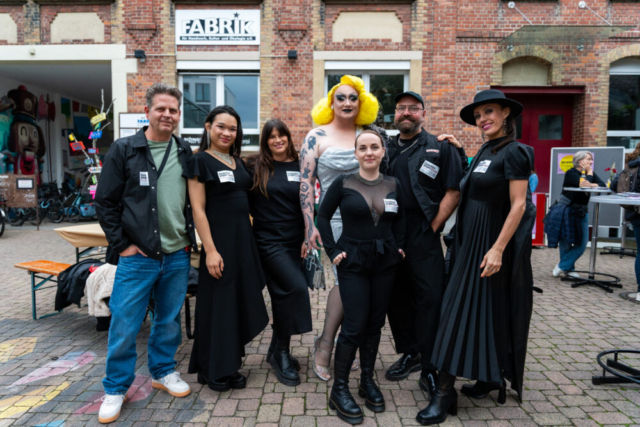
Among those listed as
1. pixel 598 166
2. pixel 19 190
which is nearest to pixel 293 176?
pixel 598 166

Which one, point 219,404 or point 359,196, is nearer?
point 359,196

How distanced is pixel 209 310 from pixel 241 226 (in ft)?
2.13

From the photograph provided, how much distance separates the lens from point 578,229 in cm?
657

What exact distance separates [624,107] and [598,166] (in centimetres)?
234

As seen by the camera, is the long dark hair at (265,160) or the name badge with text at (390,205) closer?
the name badge with text at (390,205)

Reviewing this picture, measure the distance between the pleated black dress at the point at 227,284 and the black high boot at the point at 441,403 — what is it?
4.34 feet

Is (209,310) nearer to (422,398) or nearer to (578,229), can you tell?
(422,398)

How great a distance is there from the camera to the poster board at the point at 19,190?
11672 millimetres

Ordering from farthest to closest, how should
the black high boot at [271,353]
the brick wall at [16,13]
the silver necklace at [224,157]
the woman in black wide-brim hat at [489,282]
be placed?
the brick wall at [16,13] → the black high boot at [271,353] → the silver necklace at [224,157] → the woman in black wide-brim hat at [489,282]

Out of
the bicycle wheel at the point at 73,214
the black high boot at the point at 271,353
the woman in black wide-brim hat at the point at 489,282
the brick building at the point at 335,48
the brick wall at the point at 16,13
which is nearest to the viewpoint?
the woman in black wide-brim hat at the point at 489,282

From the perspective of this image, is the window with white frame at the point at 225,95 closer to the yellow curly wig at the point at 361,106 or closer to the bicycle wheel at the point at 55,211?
the bicycle wheel at the point at 55,211

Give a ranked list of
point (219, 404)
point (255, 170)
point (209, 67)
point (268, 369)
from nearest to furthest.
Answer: point (219, 404)
point (255, 170)
point (268, 369)
point (209, 67)

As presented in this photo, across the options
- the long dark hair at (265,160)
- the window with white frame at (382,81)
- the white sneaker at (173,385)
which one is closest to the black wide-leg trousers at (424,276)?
the long dark hair at (265,160)

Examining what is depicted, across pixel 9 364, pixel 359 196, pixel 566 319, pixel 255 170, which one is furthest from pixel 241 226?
pixel 566 319
